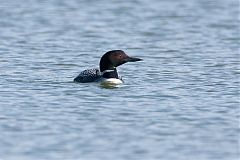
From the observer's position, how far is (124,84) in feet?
47.8

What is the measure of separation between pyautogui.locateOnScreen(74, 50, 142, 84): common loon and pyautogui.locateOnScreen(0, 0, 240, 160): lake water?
0.20 meters

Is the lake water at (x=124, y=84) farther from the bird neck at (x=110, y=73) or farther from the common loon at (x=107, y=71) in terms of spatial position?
the bird neck at (x=110, y=73)

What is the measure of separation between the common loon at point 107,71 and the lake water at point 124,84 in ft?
0.66

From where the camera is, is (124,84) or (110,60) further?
(110,60)

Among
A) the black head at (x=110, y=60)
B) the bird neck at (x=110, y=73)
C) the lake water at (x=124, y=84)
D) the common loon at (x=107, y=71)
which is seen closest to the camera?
the lake water at (x=124, y=84)

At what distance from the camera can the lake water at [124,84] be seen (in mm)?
10523

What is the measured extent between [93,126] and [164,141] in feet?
3.53

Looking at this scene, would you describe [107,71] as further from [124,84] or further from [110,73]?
[124,84]

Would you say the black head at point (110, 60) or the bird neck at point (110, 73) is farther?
the black head at point (110, 60)

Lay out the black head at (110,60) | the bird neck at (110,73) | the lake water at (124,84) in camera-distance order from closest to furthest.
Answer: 1. the lake water at (124,84)
2. the bird neck at (110,73)
3. the black head at (110,60)

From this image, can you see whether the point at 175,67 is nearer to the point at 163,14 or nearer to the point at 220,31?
the point at 220,31

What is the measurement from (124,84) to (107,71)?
39cm

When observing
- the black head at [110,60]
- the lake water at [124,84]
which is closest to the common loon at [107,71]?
the black head at [110,60]

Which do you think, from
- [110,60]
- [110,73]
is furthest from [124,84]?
[110,60]
